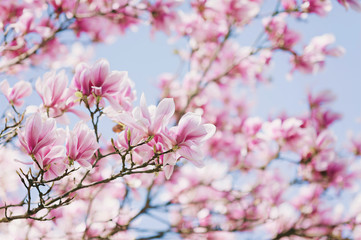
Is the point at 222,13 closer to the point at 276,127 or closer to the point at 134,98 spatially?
the point at 276,127

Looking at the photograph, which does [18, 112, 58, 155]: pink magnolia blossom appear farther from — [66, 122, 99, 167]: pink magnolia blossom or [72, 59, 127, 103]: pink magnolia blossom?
[72, 59, 127, 103]: pink magnolia blossom

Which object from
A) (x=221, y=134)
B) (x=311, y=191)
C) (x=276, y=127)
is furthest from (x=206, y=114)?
(x=311, y=191)

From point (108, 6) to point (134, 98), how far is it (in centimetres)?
142

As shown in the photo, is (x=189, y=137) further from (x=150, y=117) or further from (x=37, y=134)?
(x=37, y=134)

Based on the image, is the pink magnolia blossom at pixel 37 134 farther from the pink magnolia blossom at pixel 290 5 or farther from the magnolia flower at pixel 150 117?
the pink magnolia blossom at pixel 290 5

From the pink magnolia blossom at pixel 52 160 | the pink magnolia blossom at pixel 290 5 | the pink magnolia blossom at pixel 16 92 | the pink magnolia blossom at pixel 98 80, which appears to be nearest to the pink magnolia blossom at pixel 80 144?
the pink magnolia blossom at pixel 52 160

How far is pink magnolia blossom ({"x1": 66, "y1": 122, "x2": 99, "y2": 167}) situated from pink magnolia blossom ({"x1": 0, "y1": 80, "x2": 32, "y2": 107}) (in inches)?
21.2

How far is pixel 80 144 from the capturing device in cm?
117

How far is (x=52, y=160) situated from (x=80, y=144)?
11 centimetres

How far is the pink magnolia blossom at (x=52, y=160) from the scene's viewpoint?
1.15 m

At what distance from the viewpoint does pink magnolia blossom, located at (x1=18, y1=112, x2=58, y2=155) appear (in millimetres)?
1095

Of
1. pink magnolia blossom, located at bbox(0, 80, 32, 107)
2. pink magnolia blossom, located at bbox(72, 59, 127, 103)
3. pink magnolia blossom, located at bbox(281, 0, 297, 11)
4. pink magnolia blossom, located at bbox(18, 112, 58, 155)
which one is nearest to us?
pink magnolia blossom, located at bbox(18, 112, 58, 155)

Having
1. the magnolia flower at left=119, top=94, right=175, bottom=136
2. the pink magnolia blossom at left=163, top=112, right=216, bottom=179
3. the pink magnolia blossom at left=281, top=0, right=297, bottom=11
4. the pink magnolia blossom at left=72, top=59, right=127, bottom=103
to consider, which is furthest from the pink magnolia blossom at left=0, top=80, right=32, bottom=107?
the pink magnolia blossom at left=281, top=0, right=297, bottom=11

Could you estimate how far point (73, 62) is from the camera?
370cm
